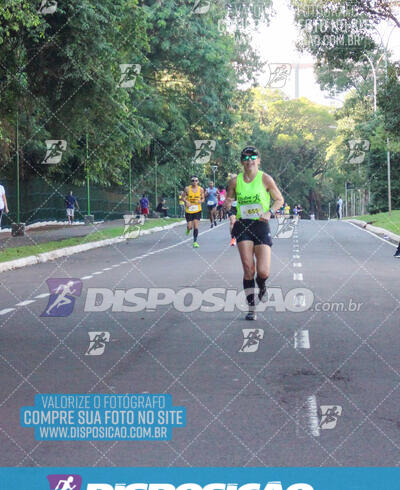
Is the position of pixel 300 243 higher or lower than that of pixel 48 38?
lower

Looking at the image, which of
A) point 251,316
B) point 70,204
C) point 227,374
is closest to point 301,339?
point 251,316

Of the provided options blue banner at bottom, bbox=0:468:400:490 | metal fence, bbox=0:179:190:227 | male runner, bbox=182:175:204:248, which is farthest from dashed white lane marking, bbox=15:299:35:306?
metal fence, bbox=0:179:190:227

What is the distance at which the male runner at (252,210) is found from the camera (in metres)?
11.8

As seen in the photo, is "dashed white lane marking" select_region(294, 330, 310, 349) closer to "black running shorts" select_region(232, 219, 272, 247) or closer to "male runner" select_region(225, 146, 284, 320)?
"male runner" select_region(225, 146, 284, 320)

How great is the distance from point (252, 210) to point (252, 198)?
144 millimetres

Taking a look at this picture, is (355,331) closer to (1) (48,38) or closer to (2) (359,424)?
(2) (359,424)

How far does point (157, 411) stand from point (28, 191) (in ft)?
124

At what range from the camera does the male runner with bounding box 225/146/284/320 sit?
11797mm

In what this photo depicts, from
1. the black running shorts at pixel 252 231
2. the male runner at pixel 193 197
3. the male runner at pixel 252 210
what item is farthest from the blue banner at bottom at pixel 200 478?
the male runner at pixel 193 197

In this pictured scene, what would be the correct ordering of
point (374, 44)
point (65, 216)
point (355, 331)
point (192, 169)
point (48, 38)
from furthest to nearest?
point (192, 169) → point (65, 216) → point (374, 44) → point (48, 38) → point (355, 331)

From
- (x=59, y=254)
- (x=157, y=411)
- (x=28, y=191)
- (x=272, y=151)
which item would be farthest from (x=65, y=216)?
(x=272, y=151)

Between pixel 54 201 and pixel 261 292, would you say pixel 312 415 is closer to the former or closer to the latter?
pixel 261 292

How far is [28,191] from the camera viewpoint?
43.8 meters

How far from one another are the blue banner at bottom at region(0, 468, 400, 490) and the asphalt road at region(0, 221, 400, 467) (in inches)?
9.0
